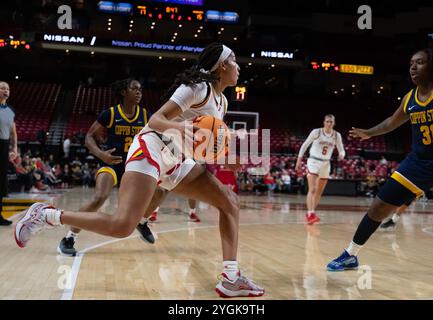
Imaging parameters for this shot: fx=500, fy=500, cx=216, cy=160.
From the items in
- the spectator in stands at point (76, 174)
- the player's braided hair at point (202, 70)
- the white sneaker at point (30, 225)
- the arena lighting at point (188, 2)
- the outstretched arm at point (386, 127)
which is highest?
the arena lighting at point (188, 2)

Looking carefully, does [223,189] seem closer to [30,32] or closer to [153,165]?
[153,165]

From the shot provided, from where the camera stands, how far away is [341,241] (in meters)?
6.80

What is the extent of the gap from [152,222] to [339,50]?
26456 mm

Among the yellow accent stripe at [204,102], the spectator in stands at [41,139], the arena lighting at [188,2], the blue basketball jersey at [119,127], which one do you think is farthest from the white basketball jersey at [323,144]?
the arena lighting at [188,2]

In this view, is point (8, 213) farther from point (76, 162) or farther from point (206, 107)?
point (76, 162)

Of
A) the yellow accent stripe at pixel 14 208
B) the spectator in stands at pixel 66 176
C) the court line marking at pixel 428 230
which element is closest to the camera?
the court line marking at pixel 428 230

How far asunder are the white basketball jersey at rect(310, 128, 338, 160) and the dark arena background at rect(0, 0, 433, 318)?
0.04 metres

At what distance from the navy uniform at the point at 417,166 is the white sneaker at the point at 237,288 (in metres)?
1.65

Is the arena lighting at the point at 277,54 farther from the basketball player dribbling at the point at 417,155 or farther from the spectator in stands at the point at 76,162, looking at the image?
the basketball player dribbling at the point at 417,155

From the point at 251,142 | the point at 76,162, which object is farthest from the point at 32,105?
the point at 251,142

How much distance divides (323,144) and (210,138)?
21.2ft

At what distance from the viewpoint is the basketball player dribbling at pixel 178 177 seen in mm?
3326

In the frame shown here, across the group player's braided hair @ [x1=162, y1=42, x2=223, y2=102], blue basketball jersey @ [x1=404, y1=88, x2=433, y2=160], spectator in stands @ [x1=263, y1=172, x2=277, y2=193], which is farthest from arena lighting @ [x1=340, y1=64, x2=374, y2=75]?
player's braided hair @ [x1=162, y1=42, x2=223, y2=102]
